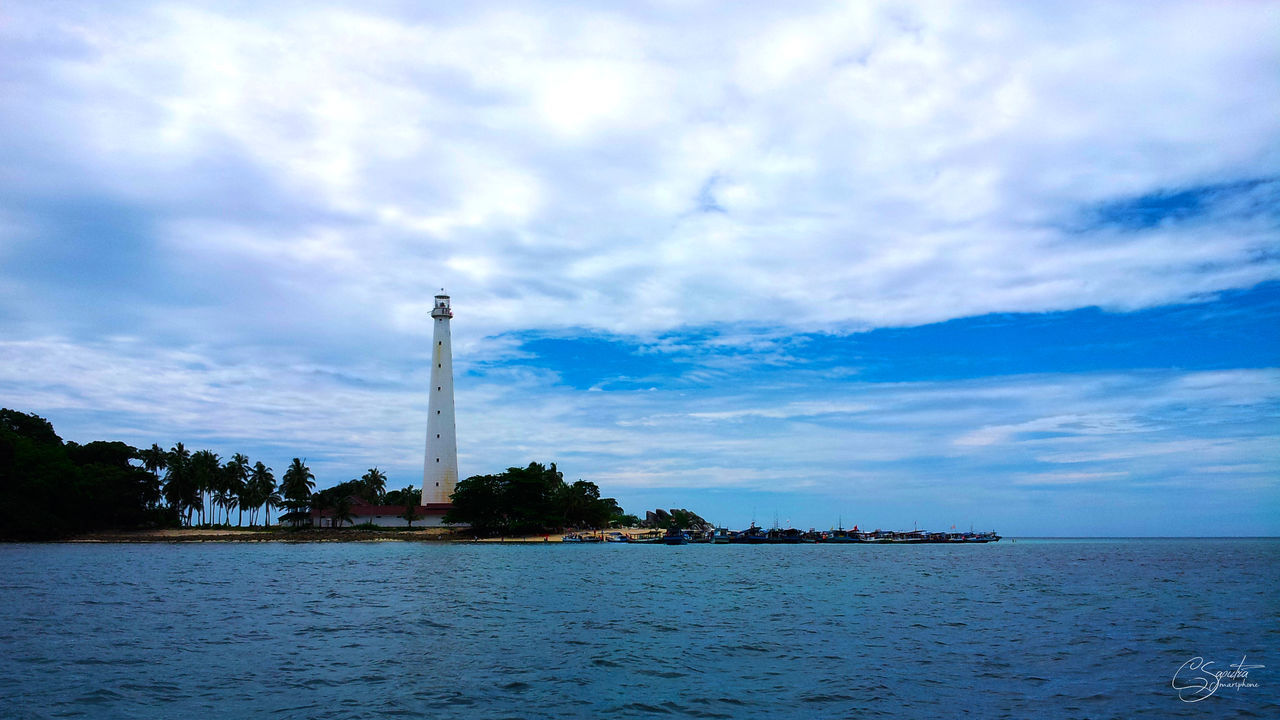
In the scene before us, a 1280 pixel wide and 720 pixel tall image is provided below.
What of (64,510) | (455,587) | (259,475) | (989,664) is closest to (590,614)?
(455,587)

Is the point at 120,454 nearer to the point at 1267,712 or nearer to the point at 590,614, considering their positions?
the point at 590,614

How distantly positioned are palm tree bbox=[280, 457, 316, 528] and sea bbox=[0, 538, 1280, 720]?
84.9m

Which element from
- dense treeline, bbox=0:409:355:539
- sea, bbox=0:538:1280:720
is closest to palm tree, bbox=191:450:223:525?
dense treeline, bbox=0:409:355:539

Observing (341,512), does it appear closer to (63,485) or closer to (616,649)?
(63,485)

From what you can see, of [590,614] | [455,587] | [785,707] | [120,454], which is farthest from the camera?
[120,454]

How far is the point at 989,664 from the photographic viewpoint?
992 inches

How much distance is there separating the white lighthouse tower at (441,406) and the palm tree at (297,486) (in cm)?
2873

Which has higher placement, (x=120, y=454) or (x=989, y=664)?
(x=120, y=454)

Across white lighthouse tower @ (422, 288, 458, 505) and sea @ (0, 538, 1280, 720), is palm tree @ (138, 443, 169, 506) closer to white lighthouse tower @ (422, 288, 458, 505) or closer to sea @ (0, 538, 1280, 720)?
white lighthouse tower @ (422, 288, 458, 505)

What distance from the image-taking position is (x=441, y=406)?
390 ft

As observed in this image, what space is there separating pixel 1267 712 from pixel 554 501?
125484mm

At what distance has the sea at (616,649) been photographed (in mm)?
19766

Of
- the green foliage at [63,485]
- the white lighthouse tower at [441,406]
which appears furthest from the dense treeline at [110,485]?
the white lighthouse tower at [441,406]

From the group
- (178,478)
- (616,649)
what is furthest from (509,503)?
(616,649)
